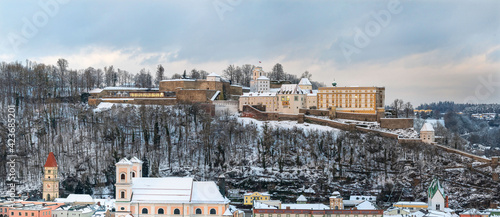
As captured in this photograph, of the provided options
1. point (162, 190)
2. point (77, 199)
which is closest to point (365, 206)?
point (162, 190)

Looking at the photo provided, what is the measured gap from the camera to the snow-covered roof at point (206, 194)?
5534 centimetres

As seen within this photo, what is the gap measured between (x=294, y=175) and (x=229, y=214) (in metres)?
22.1

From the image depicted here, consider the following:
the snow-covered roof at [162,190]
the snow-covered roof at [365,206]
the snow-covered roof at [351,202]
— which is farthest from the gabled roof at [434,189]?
the snow-covered roof at [162,190]

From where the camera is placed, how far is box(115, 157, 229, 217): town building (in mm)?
54594

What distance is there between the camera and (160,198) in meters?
54.9

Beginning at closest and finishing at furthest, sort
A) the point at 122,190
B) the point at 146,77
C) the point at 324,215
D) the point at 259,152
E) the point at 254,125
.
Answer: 1. the point at 122,190
2. the point at 324,215
3. the point at 259,152
4. the point at 254,125
5. the point at 146,77

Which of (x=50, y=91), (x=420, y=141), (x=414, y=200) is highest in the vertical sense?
(x=50, y=91)

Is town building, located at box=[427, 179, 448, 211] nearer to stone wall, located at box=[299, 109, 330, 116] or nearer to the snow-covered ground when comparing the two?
the snow-covered ground

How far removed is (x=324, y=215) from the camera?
198ft

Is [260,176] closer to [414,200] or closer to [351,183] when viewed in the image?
[351,183]

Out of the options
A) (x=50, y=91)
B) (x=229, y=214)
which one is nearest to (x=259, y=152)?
(x=229, y=214)

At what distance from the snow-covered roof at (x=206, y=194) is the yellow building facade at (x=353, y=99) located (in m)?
38.5

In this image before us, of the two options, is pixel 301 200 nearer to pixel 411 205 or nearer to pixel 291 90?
pixel 411 205

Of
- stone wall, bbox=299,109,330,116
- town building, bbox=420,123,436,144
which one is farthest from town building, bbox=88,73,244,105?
town building, bbox=420,123,436,144
